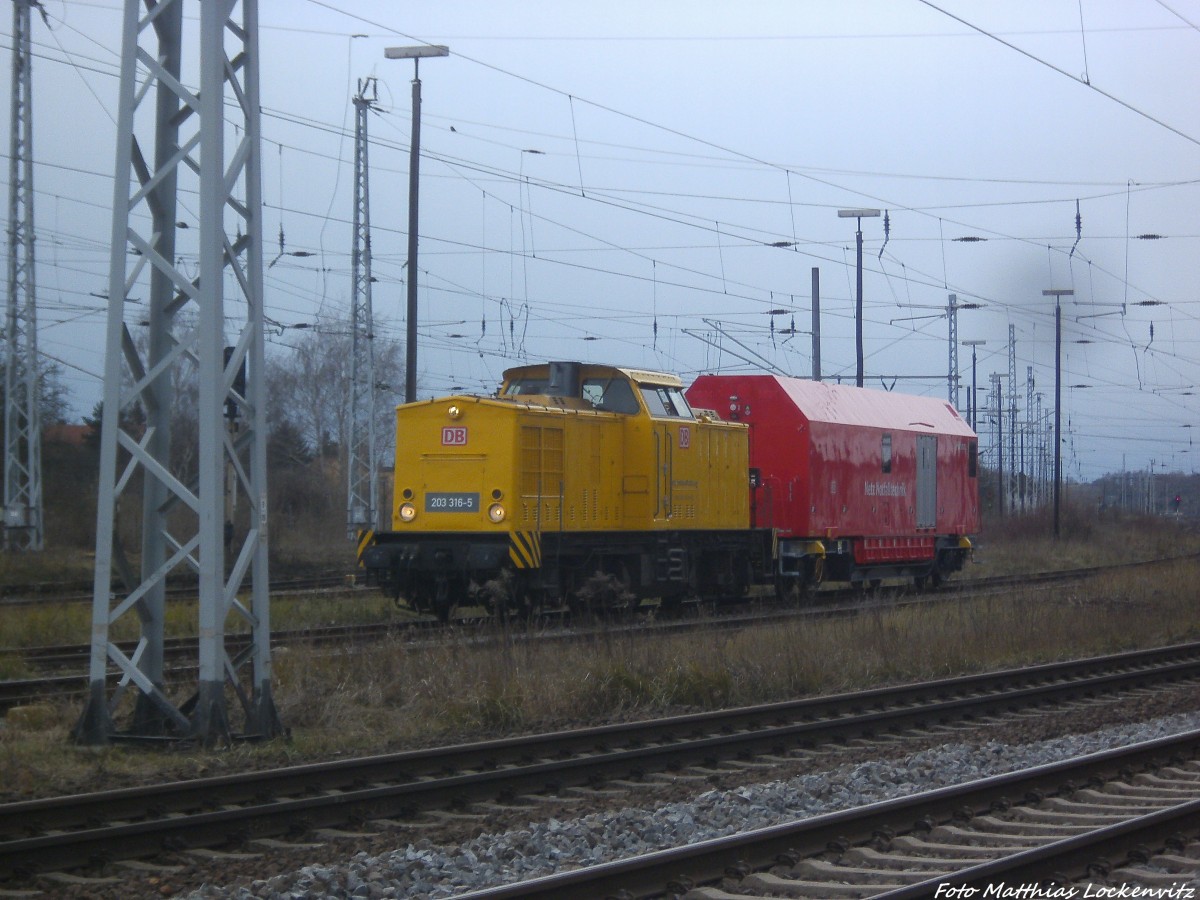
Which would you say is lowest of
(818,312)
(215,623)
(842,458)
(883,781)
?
(883,781)

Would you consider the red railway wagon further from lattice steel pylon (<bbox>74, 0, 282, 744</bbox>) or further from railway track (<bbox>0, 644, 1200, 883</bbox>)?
lattice steel pylon (<bbox>74, 0, 282, 744</bbox>)

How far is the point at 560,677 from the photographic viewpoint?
12047mm

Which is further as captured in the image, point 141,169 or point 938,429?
point 938,429

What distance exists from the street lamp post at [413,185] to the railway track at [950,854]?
16540 millimetres

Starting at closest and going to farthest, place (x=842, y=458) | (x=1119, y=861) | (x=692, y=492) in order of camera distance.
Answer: (x=1119, y=861) → (x=692, y=492) → (x=842, y=458)

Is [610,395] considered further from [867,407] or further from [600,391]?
[867,407]

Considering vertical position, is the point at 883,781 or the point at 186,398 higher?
the point at 186,398

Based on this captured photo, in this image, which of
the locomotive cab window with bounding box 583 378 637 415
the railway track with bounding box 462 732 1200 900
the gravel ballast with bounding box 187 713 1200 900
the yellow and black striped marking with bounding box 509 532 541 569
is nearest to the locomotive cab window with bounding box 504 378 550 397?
the locomotive cab window with bounding box 583 378 637 415

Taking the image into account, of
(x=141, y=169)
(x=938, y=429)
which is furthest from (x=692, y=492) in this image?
(x=141, y=169)

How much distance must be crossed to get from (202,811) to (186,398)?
48.5 m

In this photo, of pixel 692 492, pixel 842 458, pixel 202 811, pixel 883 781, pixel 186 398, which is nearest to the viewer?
pixel 202 811

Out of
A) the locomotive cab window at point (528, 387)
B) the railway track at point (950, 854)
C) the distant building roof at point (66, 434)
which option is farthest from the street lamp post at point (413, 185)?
the distant building roof at point (66, 434)

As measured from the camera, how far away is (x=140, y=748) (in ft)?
31.1

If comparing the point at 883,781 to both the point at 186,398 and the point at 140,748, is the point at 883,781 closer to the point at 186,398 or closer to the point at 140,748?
the point at 140,748
